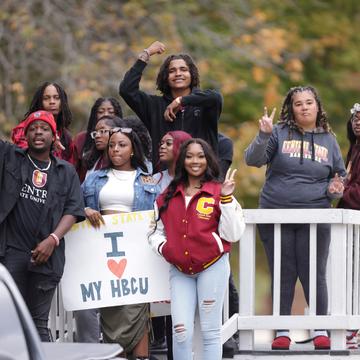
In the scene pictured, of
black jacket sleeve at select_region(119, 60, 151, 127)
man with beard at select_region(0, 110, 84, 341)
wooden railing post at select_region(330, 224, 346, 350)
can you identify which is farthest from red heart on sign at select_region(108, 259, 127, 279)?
wooden railing post at select_region(330, 224, 346, 350)

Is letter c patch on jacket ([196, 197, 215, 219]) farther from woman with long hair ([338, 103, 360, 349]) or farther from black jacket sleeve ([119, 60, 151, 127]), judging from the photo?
woman with long hair ([338, 103, 360, 349])

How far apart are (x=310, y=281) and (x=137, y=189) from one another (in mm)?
1526

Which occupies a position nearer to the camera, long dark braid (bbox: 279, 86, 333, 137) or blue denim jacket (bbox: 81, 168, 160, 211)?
blue denim jacket (bbox: 81, 168, 160, 211)

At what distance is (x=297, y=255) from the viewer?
10711 millimetres

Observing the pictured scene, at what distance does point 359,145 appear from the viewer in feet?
37.3

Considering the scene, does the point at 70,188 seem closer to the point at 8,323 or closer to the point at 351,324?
the point at 351,324

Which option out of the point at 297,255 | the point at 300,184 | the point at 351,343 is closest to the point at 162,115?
the point at 300,184

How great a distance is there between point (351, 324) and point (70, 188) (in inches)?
97.8

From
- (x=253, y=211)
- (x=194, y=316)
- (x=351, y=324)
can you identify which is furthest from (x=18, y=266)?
(x=351, y=324)

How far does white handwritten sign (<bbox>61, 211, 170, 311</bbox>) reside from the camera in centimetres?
1012

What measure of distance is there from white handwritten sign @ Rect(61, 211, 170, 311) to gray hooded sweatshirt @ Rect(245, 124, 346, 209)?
44.4 inches

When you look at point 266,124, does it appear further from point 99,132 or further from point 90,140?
point 90,140

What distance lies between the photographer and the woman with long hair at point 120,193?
10078 mm

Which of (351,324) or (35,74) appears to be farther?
(35,74)
